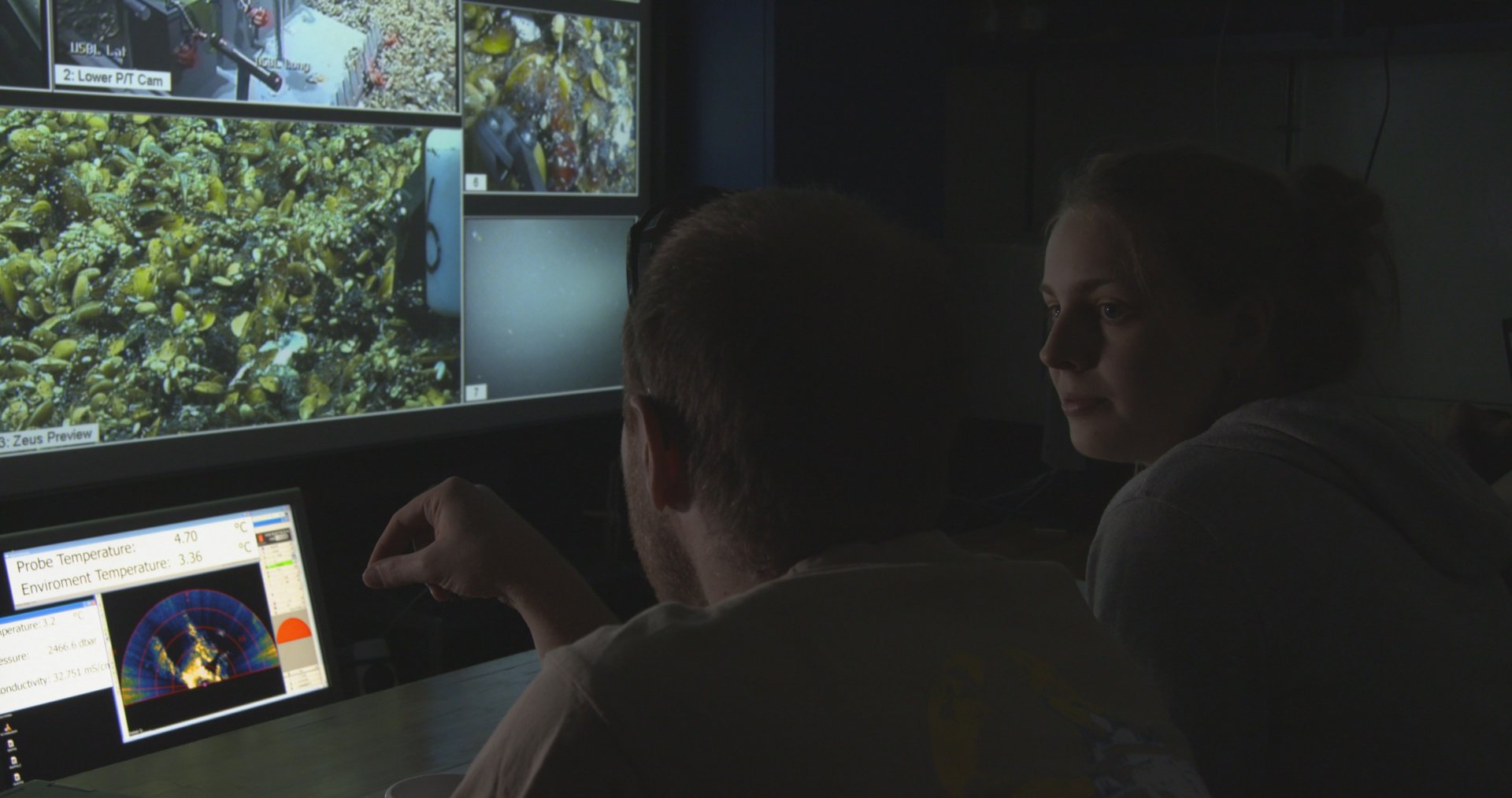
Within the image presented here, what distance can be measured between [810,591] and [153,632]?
1.25 m

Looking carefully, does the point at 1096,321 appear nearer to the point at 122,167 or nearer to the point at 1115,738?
the point at 1115,738

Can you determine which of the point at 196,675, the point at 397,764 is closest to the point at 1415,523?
the point at 397,764

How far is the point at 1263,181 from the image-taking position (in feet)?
4.32

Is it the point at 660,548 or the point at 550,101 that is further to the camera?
the point at 550,101

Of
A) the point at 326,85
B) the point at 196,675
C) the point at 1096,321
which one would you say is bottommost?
the point at 196,675

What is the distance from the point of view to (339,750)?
4.85ft

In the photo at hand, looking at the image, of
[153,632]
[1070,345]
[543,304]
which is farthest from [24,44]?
[1070,345]

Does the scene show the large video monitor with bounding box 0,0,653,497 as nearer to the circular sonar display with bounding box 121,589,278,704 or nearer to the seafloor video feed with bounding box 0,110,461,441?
the seafloor video feed with bounding box 0,110,461,441

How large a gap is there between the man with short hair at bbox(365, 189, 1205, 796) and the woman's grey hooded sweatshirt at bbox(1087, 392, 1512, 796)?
0.25m

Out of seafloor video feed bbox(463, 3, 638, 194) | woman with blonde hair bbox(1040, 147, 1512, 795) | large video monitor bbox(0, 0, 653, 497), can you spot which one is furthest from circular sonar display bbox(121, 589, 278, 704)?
seafloor video feed bbox(463, 3, 638, 194)

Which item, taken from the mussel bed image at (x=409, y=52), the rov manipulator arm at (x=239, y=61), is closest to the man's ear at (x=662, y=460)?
the rov manipulator arm at (x=239, y=61)

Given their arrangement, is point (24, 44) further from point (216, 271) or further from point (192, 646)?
point (192, 646)

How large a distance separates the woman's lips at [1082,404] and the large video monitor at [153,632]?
3.46 ft

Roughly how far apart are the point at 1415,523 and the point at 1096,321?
0.35m
